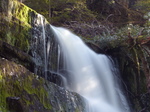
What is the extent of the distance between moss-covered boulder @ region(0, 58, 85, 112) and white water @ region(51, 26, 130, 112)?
92.2 inches

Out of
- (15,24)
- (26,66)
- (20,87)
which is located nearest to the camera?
(20,87)

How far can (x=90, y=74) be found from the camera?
25.1 feet

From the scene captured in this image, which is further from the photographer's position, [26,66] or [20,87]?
[26,66]

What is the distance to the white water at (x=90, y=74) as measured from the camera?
700 centimetres

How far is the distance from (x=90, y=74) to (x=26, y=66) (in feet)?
9.43

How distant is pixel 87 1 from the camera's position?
14.6m

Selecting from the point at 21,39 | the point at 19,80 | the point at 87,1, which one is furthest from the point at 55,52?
the point at 87,1

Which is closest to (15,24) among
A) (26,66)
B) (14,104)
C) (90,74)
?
(26,66)

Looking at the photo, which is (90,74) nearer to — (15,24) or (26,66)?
(26,66)

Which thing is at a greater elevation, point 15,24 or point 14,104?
point 15,24

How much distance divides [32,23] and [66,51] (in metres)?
1.93

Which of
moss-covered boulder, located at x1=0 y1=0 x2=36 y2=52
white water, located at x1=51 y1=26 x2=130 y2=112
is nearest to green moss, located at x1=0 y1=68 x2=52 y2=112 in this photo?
moss-covered boulder, located at x1=0 y1=0 x2=36 y2=52

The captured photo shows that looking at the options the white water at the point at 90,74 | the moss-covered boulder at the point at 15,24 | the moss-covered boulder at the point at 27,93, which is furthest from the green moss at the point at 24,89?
the white water at the point at 90,74

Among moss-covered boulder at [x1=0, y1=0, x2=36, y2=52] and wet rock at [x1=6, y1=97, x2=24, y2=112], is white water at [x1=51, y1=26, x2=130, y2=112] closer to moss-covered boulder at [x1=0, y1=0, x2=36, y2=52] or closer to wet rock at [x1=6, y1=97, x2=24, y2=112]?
moss-covered boulder at [x1=0, y1=0, x2=36, y2=52]
